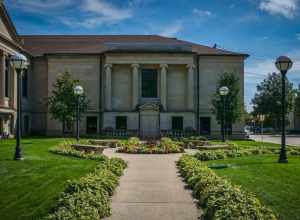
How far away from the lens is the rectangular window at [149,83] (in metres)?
51.2

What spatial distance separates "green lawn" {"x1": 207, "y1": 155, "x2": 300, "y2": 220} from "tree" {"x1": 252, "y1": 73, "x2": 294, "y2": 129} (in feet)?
231

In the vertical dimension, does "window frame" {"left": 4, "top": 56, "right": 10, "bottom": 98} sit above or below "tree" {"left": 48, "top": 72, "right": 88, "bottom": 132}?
above

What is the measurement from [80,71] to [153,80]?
31.3 ft

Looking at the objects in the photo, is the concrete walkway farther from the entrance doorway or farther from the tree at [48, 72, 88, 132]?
the entrance doorway

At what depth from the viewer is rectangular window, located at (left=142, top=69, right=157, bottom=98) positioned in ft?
168

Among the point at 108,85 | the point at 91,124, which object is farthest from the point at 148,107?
the point at 91,124

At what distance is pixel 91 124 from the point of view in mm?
51750

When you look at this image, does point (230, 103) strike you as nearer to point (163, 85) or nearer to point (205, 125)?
point (205, 125)

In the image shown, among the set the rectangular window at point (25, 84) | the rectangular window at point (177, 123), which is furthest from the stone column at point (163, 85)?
the rectangular window at point (25, 84)

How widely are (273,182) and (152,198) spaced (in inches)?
154

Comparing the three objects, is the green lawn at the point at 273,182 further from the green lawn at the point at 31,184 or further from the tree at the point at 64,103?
the tree at the point at 64,103

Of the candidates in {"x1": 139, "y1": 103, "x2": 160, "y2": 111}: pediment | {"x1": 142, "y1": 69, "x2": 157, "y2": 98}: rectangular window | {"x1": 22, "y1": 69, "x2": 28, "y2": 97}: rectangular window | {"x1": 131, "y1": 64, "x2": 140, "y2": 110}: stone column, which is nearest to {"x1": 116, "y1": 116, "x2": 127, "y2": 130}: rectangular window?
{"x1": 131, "y1": 64, "x2": 140, "y2": 110}: stone column

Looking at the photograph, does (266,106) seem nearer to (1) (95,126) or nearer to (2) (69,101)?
(1) (95,126)

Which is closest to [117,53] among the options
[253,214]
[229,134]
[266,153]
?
[229,134]
